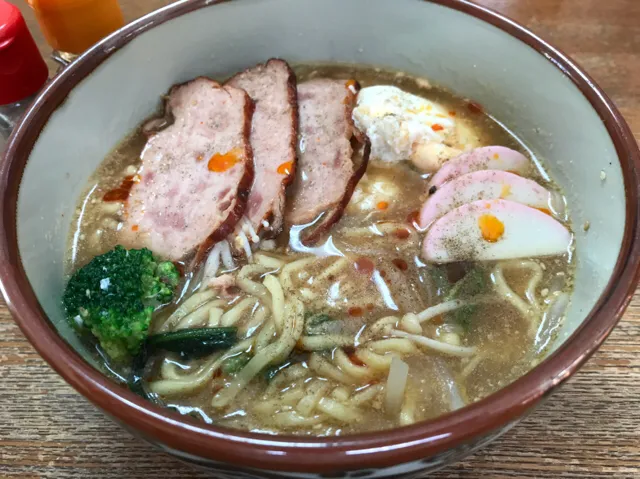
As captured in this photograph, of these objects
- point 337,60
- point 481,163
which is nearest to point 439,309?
point 481,163

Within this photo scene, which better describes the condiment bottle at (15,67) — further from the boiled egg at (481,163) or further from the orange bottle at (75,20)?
the boiled egg at (481,163)

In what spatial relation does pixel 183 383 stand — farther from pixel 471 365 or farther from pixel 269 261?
pixel 471 365

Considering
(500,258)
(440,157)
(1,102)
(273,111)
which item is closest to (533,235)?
(500,258)

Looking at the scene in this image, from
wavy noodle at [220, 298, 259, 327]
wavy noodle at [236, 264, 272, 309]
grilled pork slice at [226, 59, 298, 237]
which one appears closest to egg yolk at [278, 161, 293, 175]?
grilled pork slice at [226, 59, 298, 237]

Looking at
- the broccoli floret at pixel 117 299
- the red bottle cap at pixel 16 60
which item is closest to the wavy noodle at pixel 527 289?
the broccoli floret at pixel 117 299

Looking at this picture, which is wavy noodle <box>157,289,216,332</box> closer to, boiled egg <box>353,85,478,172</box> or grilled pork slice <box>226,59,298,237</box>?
grilled pork slice <box>226,59,298,237</box>

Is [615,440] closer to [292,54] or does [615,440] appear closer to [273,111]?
[273,111]
